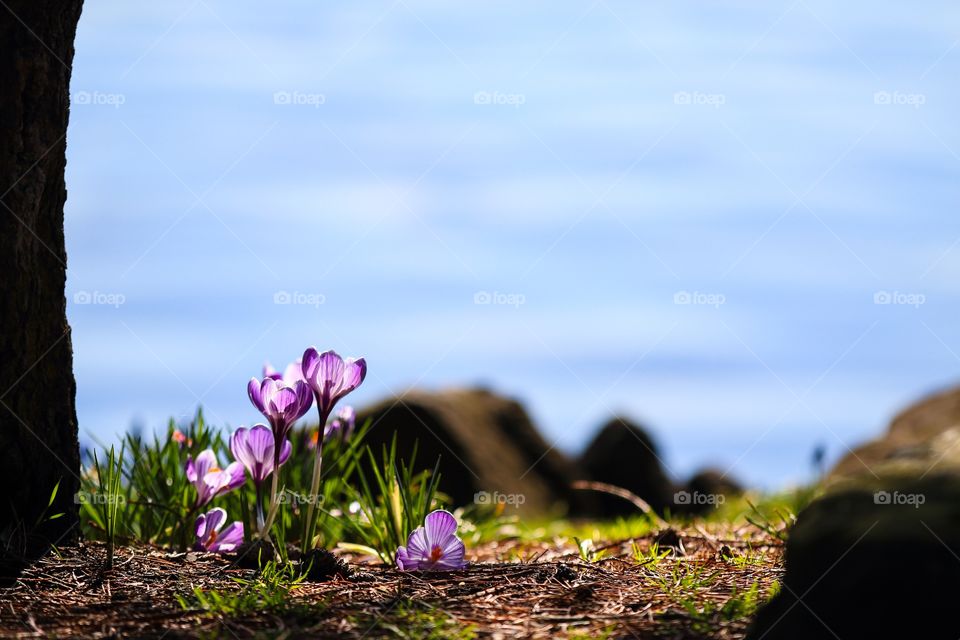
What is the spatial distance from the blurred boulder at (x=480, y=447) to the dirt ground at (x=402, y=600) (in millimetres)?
3588

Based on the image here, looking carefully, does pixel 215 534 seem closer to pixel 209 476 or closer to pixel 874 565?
pixel 209 476

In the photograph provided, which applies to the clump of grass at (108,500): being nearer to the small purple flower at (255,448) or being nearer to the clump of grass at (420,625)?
the small purple flower at (255,448)

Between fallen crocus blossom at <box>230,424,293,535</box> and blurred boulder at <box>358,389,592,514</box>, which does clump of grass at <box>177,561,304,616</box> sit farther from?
blurred boulder at <box>358,389,592,514</box>

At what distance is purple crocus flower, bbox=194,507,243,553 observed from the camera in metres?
3.93

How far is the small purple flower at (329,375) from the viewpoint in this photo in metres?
3.40

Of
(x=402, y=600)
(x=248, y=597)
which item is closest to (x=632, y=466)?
(x=402, y=600)

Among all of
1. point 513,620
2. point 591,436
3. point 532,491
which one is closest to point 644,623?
point 513,620

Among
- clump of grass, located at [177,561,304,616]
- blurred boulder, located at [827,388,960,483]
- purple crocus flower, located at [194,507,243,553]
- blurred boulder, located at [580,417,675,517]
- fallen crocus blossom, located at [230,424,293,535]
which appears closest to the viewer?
clump of grass, located at [177,561,304,616]

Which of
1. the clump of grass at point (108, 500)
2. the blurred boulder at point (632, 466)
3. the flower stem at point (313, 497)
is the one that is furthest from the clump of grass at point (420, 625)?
the blurred boulder at point (632, 466)

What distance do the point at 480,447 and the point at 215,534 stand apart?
4.79 meters

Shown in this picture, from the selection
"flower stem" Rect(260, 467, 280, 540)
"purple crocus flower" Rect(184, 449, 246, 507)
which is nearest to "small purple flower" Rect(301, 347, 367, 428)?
"flower stem" Rect(260, 467, 280, 540)

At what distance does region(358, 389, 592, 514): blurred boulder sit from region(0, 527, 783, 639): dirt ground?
359cm

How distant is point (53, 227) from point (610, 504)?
7.72 m

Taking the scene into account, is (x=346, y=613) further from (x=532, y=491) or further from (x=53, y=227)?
(x=532, y=491)
